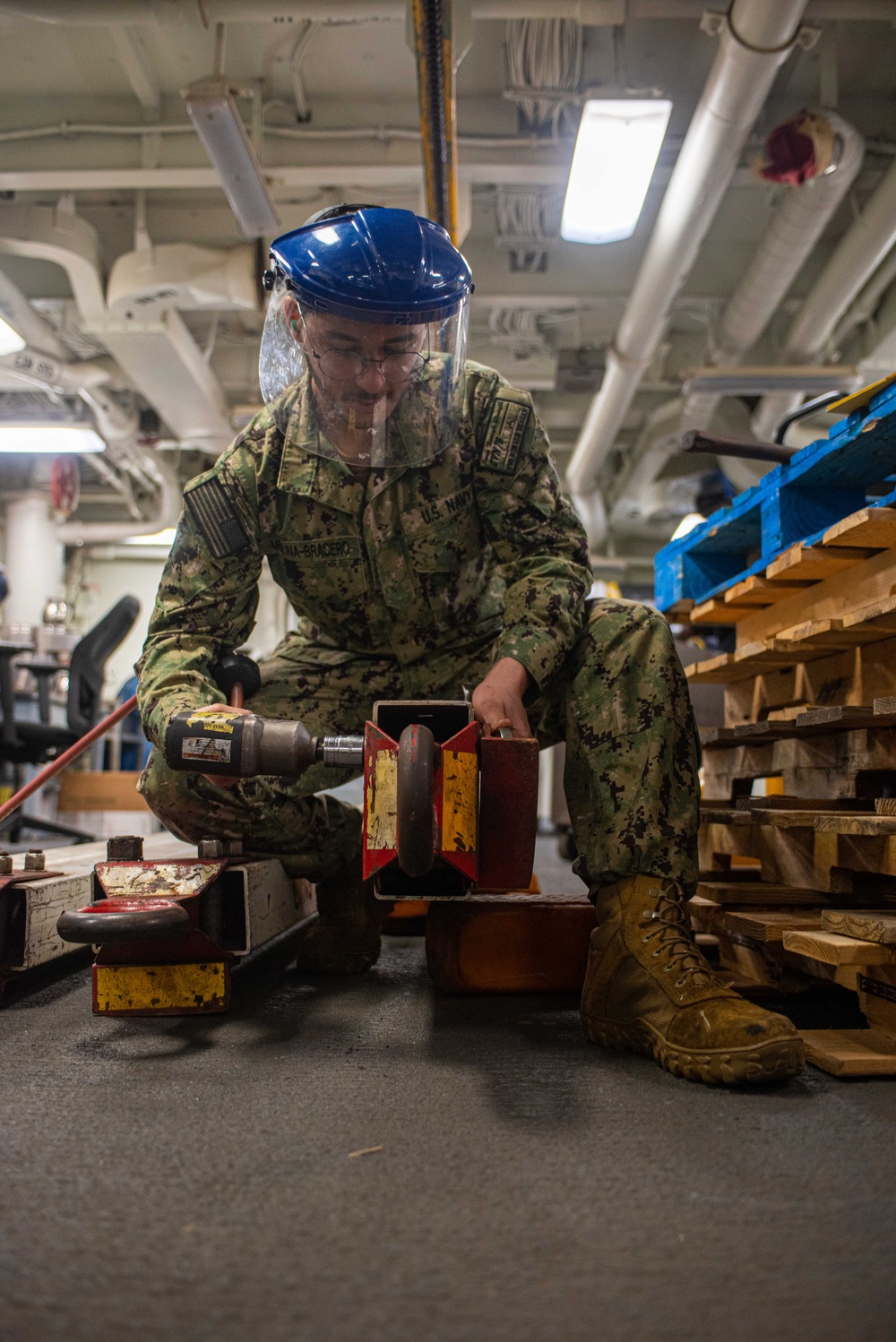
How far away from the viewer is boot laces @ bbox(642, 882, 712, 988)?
144 cm

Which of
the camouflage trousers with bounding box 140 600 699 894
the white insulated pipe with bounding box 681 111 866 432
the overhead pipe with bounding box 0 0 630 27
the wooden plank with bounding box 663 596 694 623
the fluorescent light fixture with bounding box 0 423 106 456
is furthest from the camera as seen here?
the fluorescent light fixture with bounding box 0 423 106 456

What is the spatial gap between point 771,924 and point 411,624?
3.29 ft

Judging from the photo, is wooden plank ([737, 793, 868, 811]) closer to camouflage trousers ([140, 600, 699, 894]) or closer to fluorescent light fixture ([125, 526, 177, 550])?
camouflage trousers ([140, 600, 699, 894])

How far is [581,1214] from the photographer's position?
0.89 m

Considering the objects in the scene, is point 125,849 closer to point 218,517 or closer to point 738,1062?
point 218,517

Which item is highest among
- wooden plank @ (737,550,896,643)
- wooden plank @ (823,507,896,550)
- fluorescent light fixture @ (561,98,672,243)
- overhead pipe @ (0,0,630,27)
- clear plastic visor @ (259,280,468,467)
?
overhead pipe @ (0,0,630,27)

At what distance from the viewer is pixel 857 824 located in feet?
5.08

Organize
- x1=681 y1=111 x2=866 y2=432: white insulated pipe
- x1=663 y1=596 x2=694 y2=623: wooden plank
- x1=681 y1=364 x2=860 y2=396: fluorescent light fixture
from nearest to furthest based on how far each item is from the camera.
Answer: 1. x1=663 y1=596 x2=694 y2=623: wooden plank
2. x1=681 y1=111 x2=866 y2=432: white insulated pipe
3. x1=681 y1=364 x2=860 y2=396: fluorescent light fixture

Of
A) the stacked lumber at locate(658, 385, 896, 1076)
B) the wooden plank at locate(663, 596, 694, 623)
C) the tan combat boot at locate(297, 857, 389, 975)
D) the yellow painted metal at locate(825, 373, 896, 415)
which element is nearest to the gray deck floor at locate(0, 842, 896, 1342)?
the stacked lumber at locate(658, 385, 896, 1076)

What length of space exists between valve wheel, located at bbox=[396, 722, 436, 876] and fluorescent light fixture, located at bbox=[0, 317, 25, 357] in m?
5.65

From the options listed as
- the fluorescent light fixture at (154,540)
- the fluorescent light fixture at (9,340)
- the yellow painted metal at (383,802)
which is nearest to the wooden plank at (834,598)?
the yellow painted metal at (383,802)

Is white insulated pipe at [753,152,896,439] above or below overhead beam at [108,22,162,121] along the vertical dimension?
below

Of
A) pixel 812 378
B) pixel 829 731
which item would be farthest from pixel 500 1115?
pixel 812 378

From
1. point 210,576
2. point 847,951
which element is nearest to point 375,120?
point 210,576
